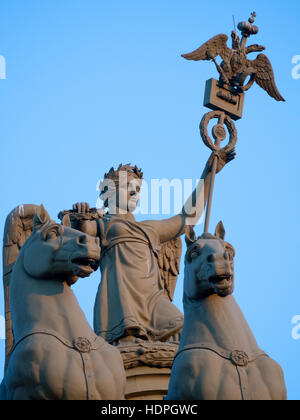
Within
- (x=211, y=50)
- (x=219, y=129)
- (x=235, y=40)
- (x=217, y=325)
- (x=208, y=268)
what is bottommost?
(x=217, y=325)

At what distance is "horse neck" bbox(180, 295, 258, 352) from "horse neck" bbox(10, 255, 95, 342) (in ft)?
3.16

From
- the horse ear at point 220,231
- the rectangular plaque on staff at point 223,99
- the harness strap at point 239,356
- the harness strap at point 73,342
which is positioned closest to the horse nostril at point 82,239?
the harness strap at point 73,342

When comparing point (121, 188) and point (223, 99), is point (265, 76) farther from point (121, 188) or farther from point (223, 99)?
point (121, 188)

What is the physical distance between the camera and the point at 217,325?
11.5 meters

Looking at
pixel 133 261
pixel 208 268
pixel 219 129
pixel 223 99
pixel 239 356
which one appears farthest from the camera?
pixel 219 129

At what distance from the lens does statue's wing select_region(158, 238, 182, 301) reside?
16891mm

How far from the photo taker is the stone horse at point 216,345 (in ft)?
36.3

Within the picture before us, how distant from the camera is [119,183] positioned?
1664cm

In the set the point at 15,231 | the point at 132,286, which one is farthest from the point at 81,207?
the point at 132,286

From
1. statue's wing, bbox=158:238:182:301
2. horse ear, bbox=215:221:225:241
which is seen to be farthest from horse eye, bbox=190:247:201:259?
statue's wing, bbox=158:238:182:301

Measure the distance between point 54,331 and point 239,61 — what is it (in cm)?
693

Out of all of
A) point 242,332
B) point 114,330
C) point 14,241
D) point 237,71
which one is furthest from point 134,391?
point 237,71

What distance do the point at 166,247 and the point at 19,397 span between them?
20.9 ft
